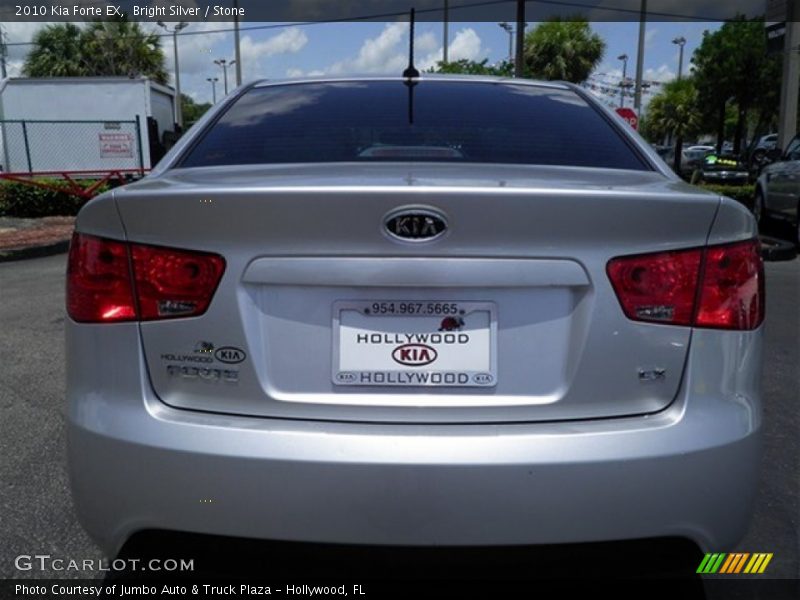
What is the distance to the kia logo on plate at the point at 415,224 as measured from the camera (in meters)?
1.81

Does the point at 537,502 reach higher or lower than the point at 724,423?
lower

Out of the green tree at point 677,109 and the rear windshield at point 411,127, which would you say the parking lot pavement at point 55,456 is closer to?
the rear windshield at point 411,127

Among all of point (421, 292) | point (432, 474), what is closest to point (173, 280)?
point (421, 292)

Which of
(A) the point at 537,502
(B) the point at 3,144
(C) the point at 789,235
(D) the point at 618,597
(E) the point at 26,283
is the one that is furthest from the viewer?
(B) the point at 3,144

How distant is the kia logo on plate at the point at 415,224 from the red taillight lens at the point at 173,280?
41 centimetres

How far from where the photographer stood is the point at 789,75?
15594mm

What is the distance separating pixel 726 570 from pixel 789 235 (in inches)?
416

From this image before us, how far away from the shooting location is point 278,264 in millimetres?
1815

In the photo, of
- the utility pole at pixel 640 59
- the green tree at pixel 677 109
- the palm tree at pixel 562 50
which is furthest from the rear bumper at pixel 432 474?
the green tree at pixel 677 109

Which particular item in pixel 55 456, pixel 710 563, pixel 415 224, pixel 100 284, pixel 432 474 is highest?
pixel 415 224

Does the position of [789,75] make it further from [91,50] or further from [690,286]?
[91,50]

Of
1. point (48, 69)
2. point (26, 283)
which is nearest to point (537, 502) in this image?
point (26, 283)

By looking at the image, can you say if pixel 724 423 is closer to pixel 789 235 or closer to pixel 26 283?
pixel 26 283

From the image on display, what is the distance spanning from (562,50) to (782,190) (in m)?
22.4
